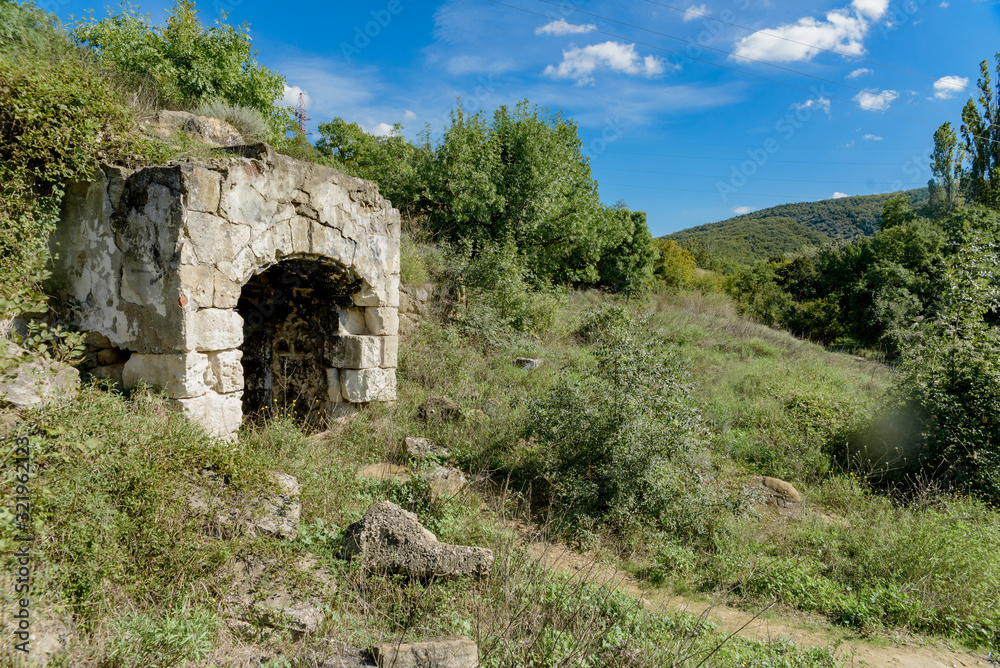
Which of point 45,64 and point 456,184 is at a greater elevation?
point 456,184

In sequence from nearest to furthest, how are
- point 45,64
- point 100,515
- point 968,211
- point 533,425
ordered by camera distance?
1. point 100,515
2. point 45,64
3. point 533,425
4. point 968,211

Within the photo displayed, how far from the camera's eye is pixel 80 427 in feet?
11.6

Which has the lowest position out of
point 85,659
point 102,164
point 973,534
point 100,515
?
point 973,534

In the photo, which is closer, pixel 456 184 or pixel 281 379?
pixel 281 379

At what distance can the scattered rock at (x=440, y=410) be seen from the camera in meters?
6.71

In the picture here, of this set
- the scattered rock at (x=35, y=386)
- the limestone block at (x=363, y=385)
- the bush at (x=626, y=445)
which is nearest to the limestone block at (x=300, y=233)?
the limestone block at (x=363, y=385)

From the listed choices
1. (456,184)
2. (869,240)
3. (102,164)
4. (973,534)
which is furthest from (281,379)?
(869,240)

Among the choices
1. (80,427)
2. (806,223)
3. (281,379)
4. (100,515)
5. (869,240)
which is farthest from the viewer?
(806,223)

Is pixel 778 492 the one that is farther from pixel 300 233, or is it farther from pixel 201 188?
pixel 201 188

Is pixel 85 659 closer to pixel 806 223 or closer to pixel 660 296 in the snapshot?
pixel 660 296

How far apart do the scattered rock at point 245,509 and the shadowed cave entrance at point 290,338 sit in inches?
115

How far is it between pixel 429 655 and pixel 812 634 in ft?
9.54

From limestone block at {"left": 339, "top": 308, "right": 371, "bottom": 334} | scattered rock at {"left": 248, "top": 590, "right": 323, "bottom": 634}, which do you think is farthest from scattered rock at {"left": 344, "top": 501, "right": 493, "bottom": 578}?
limestone block at {"left": 339, "top": 308, "right": 371, "bottom": 334}

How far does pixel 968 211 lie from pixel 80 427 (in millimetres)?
23284
